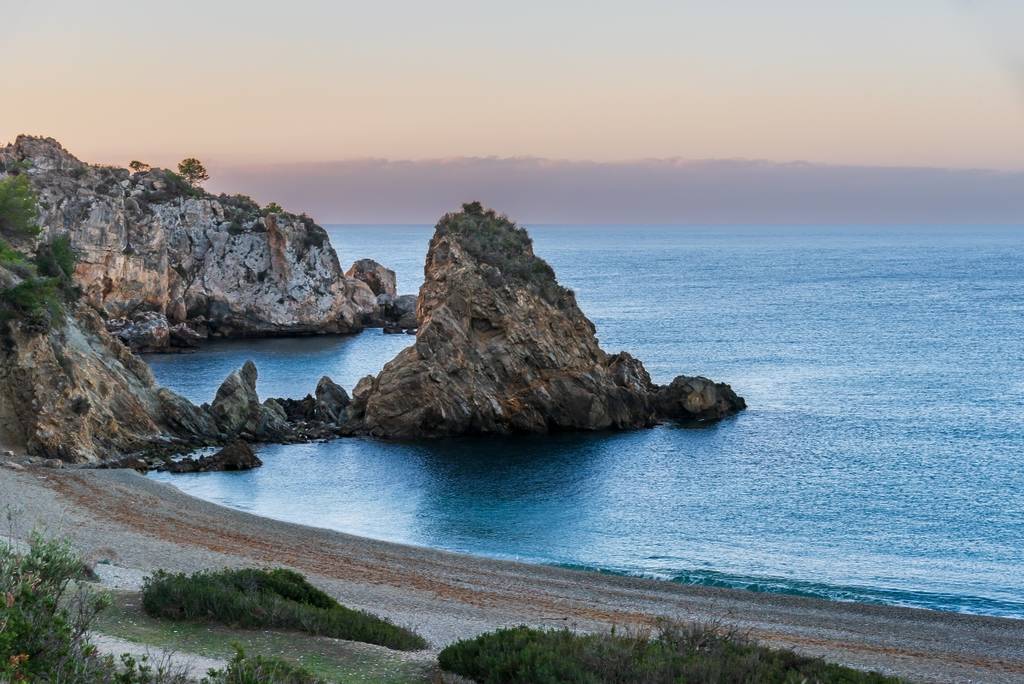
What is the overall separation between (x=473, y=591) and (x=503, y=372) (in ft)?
86.3

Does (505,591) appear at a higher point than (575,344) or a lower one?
lower

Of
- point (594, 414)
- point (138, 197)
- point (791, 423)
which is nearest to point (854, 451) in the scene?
point (791, 423)

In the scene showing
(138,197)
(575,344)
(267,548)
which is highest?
(138,197)

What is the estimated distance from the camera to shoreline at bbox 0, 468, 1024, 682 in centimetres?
2375

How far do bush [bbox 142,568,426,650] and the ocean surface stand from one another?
15.7 m

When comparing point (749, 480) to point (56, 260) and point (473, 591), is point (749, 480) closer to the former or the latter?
point (473, 591)

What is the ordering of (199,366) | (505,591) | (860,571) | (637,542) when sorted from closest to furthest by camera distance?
(505,591) → (860,571) → (637,542) → (199,366)

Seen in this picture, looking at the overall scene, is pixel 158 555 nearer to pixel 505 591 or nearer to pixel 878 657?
pixel 505 591

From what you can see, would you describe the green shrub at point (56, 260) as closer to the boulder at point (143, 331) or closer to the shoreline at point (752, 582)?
the boulder at point (143, 331)

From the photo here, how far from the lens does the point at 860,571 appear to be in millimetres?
31656

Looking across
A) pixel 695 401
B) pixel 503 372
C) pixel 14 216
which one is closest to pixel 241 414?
pixel 503 372

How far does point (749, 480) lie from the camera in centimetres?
4316

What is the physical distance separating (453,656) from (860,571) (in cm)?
2004

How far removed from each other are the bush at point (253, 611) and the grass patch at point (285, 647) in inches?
7.8
